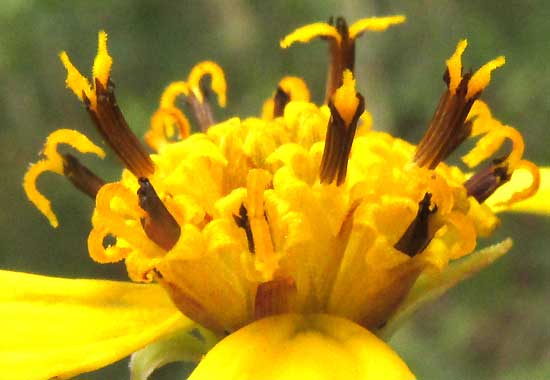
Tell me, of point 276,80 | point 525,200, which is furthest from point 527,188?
point 276,80

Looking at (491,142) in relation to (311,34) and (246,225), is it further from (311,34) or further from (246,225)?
(246,225)

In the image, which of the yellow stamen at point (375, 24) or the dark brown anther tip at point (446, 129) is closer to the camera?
the dark brown anther tip at point (446, 129)

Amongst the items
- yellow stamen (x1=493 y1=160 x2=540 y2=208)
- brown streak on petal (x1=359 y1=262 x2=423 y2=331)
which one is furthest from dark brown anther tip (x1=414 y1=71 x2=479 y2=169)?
brown streak on petal (x1=359 y1=262 x2=423 y2=331)

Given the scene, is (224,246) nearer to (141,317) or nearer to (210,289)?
(210,289)

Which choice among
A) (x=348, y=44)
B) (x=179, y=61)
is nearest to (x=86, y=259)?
(x=179, y=61)

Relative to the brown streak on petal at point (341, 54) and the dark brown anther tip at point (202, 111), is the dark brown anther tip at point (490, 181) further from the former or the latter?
the dark brown anther tip at point (202, 111)

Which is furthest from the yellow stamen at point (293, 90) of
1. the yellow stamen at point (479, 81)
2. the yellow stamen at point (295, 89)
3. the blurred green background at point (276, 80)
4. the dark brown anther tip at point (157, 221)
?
the blurred green background at point (276, 80)
